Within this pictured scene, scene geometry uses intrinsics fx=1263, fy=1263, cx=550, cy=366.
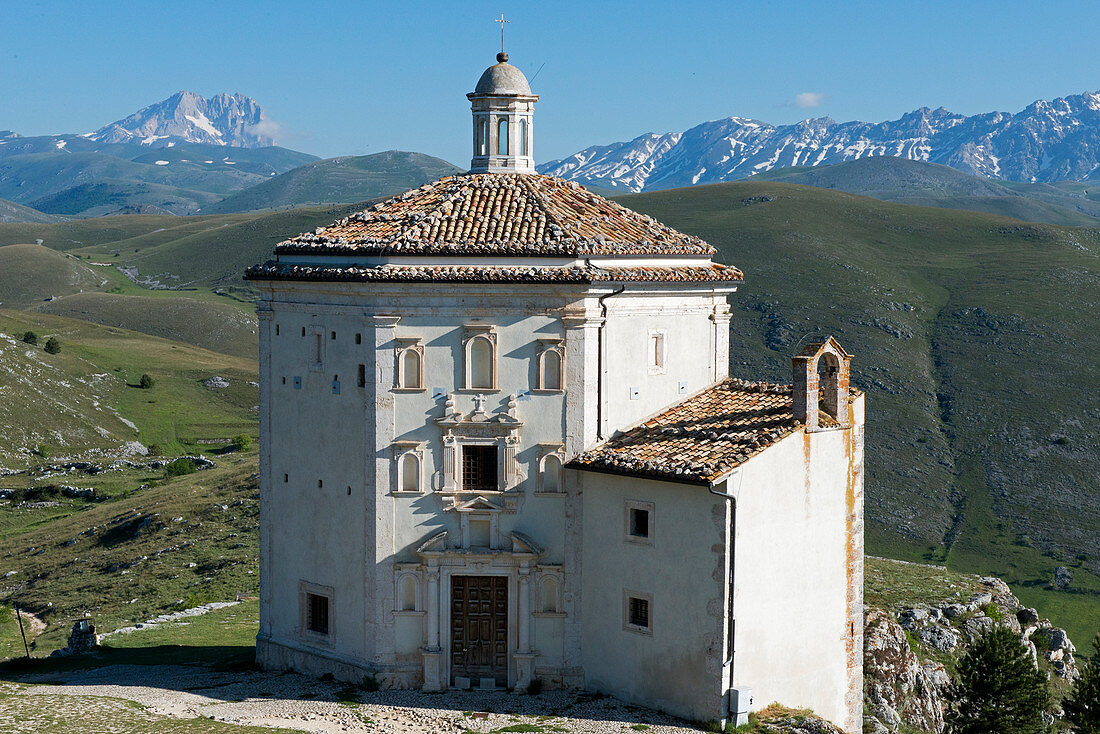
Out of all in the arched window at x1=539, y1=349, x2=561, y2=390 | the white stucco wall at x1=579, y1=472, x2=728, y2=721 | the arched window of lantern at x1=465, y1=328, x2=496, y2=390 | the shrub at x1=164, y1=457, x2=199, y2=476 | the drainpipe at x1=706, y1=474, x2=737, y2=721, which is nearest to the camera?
the drainpipe at x1=706, y1=474, x2=737, y2=721

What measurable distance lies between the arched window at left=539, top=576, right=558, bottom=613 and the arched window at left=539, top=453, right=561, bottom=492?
2.11 m

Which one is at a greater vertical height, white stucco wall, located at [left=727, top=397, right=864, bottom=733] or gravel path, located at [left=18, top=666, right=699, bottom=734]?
white stucco wall, located at [left=727, top=397, right=864, bottom=733]

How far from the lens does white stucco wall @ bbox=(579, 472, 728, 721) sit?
88.6 feet

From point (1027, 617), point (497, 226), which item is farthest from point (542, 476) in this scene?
point (1027, 617)

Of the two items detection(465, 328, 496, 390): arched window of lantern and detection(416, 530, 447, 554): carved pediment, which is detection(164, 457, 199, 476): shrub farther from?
detection(465, 328, 496, 390): arched window of lantern

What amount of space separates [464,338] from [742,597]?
846 centimetres

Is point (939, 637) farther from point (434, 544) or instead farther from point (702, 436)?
point (434, 544)

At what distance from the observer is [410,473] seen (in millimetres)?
29203

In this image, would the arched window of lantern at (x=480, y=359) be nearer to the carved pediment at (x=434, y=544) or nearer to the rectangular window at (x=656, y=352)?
the carved pediment at (x=434, y=544)

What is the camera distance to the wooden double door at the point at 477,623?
2945cm

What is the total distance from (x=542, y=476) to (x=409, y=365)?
13.2 ft

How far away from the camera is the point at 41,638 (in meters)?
45.4

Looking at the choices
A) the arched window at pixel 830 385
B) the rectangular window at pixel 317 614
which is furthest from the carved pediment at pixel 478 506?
the arched window at pixel 830 385

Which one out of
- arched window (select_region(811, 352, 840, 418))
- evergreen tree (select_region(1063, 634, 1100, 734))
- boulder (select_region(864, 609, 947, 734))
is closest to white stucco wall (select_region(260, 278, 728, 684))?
Answer: arched window (select_region(811, 352, 840, 418))
